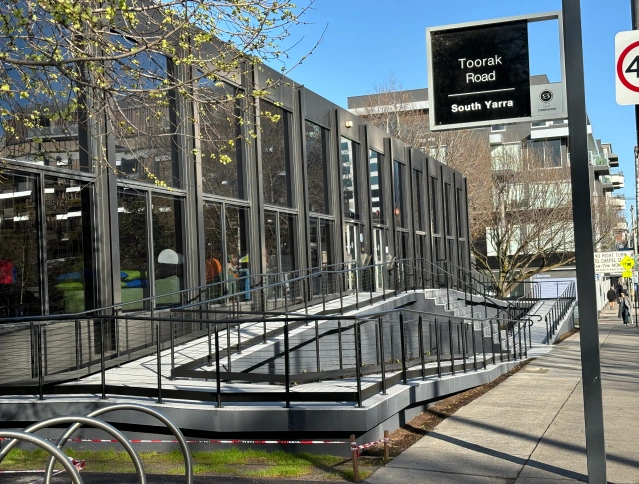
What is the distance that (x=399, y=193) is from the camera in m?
31.2

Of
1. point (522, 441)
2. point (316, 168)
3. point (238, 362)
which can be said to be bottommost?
point (522, 441)

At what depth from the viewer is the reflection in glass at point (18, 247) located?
460 inches

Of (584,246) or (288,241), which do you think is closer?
(584,246)

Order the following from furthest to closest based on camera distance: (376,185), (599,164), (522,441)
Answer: (599,164)
(376,185)
(522,441)

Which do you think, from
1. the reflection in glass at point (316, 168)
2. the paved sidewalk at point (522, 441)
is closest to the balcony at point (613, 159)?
the reflection in glass at point (316, 168)

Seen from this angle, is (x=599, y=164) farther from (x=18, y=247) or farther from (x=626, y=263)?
(x=18, y=247)

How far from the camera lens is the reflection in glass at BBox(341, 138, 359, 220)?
25.3 metres

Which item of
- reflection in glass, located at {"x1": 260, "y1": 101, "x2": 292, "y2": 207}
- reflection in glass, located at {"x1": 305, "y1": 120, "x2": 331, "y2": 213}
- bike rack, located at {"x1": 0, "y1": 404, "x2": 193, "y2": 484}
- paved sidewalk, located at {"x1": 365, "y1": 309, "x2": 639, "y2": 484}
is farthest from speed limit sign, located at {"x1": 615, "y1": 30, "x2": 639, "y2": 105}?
reflection in glass, located at {"x1": 305, "y1": 120, "x2": 331, "y2": 213}

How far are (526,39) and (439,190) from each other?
30.6m

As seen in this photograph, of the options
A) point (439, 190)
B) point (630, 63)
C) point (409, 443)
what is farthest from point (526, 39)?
point (439, 190)

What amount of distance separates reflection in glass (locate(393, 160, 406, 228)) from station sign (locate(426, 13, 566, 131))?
22832 millimetres

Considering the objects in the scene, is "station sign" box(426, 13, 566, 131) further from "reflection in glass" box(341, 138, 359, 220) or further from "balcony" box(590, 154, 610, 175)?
"balcony" box(590, 154, 610, 175)

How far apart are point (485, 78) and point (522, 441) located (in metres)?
4.40

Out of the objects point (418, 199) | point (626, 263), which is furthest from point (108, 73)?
point (626, 263)
